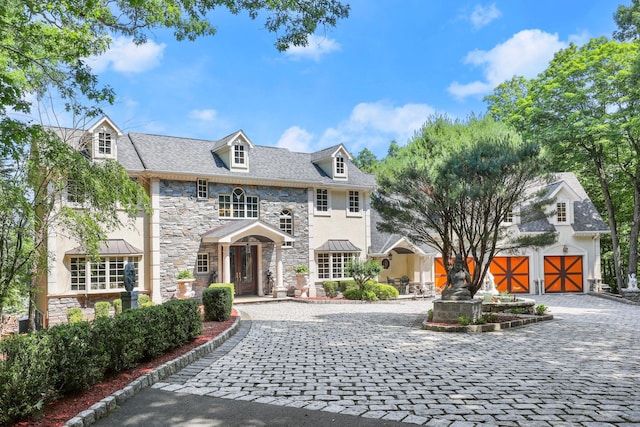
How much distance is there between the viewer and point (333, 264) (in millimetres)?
23844

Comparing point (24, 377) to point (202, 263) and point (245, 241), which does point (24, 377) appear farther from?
point (245, 241)

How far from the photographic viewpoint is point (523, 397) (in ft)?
20.2

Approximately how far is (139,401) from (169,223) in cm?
1417

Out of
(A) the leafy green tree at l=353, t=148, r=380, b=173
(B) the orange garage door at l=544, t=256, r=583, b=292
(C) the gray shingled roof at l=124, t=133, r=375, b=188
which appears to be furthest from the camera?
(A) the leafy green tree at l=353, t=148, r=380, b=173

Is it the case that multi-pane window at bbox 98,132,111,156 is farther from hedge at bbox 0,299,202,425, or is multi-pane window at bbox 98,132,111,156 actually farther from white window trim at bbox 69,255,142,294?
hedge at bbox 0,299,202,425

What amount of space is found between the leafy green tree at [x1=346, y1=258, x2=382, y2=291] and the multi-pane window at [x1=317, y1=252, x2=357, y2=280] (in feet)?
6.70

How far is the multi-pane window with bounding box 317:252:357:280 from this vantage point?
2355 cm

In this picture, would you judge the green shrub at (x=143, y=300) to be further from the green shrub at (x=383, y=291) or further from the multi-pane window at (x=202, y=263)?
the green shrub at (x=383, y=291)

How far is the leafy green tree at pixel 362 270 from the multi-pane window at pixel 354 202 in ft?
12.7

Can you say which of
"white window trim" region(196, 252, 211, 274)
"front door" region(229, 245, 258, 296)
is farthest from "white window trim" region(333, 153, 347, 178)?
"white window trim" region(196, 252, 211, 274)

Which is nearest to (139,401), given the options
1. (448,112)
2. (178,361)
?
(178,361)

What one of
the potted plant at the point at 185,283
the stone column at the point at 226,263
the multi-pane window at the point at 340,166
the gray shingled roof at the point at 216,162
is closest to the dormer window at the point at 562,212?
the gray shingled roof at the point at 216,162

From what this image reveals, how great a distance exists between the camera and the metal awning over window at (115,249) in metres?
17.4

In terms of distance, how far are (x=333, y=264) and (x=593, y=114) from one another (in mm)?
15189
